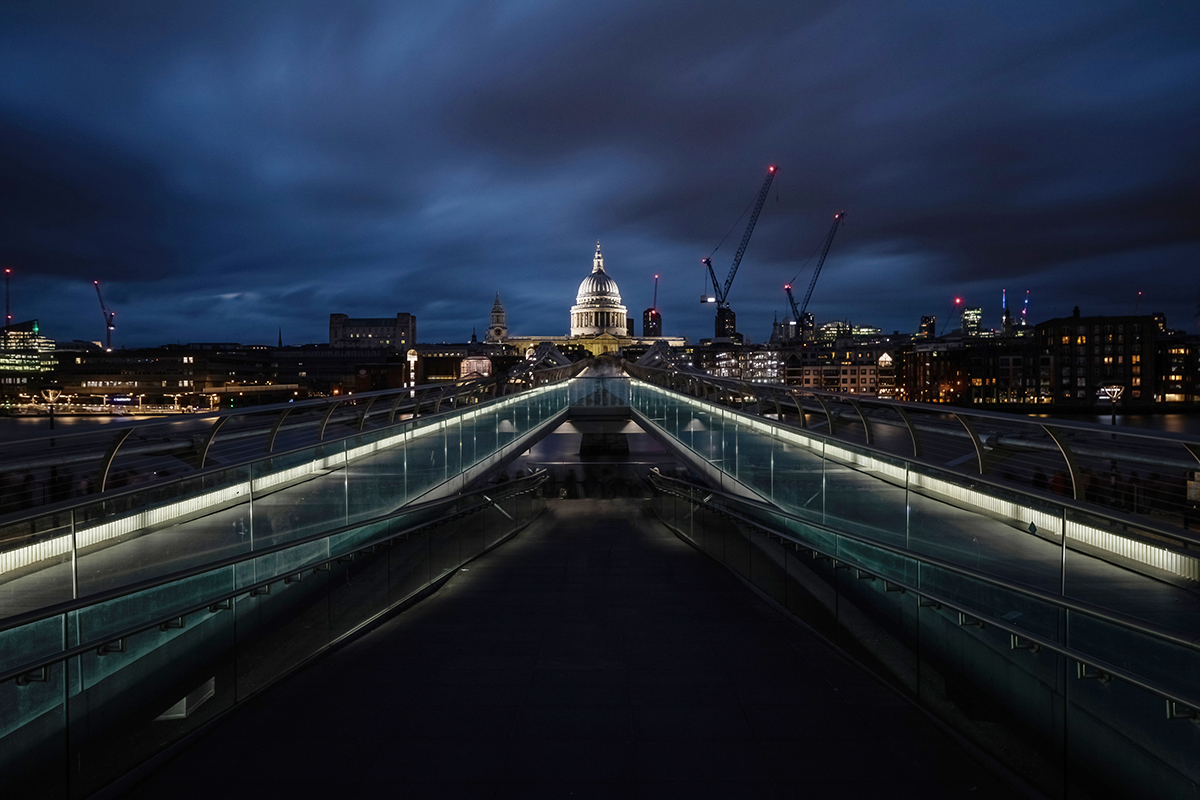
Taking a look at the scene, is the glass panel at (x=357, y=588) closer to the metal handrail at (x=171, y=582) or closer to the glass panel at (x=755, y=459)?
the metal handrail at (x=171, y=582)

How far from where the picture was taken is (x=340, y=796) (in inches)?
133

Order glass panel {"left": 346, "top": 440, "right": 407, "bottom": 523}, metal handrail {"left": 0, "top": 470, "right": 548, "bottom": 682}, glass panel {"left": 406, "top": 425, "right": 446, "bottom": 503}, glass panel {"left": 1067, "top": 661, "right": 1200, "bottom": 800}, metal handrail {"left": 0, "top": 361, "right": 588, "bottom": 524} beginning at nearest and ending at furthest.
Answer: glass panel {"left": 1067, "top": 661, "right": 1200, "bottom": 800}
metal handrail {"left": 0, "top": 470, "right": 548, "bottom": 682}
metal handrail {"left": 0, "top": 361, "right": 588, "bottom": 524}
glass panel {"left": 346, "top": 440, "right": 407, "bottom": 523}
glass panel {"left": 406, "top": 425, "right": 446, "bottom": 503}

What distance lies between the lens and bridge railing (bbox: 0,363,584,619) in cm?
397

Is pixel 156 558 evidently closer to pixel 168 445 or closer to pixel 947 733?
pixel 168 445

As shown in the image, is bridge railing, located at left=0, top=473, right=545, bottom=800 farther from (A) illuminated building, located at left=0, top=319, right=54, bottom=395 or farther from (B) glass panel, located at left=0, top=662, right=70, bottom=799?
(A) illuminated building, located at left=0, top=319, right=54, bottom=395

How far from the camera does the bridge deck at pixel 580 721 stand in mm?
3494

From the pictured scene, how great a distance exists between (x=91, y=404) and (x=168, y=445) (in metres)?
107

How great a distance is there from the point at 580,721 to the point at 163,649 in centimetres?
246

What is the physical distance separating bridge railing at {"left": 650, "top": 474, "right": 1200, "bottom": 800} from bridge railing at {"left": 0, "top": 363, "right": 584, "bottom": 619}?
4663 millimetres

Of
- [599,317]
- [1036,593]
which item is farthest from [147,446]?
[599,317]

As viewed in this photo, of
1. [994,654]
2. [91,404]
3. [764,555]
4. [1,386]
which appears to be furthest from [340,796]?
[1,386]

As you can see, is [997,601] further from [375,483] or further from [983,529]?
[375,483]

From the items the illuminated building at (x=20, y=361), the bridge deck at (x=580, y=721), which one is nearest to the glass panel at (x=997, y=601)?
the bridge deck at (x=580, y=721)

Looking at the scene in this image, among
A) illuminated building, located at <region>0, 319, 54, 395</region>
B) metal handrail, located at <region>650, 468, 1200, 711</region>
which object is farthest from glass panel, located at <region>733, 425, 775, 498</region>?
illuminated building, located at <region>0, 319, 54, 395</region>
